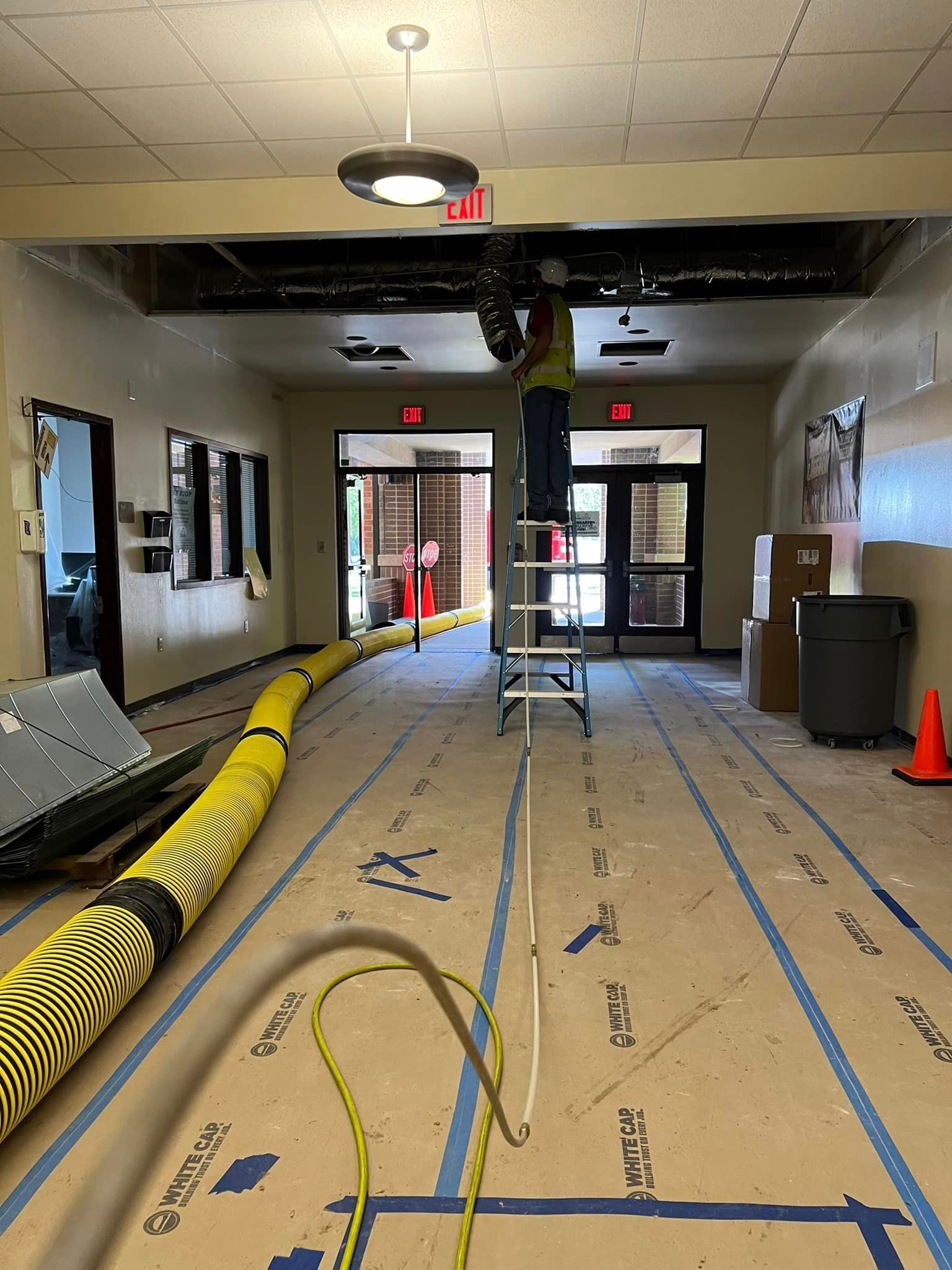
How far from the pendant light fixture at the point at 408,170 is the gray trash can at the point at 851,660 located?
308cm

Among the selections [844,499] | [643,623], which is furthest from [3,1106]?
[643,623]

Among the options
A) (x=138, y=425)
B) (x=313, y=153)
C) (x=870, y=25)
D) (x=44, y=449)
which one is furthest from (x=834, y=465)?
(x=44, y=449)

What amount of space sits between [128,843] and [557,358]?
356 centimetres

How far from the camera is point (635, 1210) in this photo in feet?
4.92

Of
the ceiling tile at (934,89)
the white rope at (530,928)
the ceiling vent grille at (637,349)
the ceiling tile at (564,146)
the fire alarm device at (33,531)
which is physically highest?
the ceiling tile at (564,146)

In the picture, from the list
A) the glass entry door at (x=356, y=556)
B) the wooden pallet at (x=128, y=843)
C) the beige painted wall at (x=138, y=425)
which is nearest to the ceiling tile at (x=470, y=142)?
the beige painted wall at (x=138, y=425)

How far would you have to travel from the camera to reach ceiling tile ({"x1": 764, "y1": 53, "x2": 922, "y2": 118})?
3.08 metres

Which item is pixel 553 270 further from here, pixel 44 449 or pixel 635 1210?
pixel 635 1210

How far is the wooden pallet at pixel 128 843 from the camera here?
2.88 m

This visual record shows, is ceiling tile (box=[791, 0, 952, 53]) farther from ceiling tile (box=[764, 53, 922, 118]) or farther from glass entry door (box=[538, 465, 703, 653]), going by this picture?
glass entry door (box=[538, 465, 703, 653])

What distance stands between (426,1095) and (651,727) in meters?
3.85

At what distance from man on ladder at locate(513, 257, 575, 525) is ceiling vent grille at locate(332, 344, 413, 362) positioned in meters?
2.47

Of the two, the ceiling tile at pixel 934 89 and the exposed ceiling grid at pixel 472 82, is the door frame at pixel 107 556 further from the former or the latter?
the ceiling tile at pixel 934 89

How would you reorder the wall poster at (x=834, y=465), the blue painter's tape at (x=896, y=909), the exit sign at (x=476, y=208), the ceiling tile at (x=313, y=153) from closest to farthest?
the blue painter's tape at (x=896, y=909), the ceiling tile at (x=313, y=153), the exit sign at (x=476, y=208), the wall poster at (x=834, y=465)
